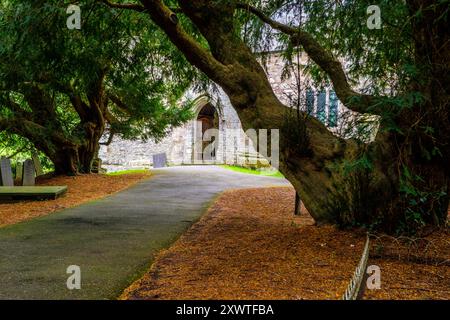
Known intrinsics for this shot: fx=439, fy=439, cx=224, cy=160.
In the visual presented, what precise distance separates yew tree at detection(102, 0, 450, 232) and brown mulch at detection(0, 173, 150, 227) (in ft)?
13.8

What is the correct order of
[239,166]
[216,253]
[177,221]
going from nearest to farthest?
[216,253], [177,221], [239,166]

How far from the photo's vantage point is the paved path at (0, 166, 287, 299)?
3742 millimetres

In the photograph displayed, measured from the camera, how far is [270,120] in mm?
5848

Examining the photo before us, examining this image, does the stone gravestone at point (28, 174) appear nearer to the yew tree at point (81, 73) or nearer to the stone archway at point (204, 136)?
the yew tree at point (81, 73)

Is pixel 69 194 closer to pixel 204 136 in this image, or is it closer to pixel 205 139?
pixel 205 139

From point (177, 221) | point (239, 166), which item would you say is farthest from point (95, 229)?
point (239, 166)

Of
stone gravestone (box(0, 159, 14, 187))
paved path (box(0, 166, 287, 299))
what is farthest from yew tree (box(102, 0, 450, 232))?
stone gravestone (box(0, 159, 14, 187))

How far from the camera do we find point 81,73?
751cm

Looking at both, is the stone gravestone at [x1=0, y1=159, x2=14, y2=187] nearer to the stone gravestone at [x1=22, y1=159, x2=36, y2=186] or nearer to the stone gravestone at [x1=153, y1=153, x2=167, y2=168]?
the stone gravestone at [x1=22, y1=159, x2=36, y2=186]

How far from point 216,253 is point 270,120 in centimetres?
192

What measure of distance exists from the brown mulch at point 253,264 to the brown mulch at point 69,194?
3296 millimetres
